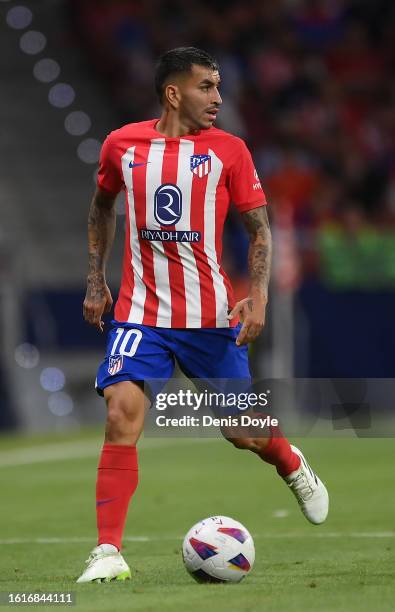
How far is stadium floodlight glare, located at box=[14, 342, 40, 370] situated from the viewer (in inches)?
626

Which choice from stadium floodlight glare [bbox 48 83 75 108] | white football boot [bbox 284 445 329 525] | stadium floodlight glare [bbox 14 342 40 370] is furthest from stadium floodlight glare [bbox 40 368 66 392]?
white football boot [bbox 284 445 329 525]

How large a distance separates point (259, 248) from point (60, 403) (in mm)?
11016

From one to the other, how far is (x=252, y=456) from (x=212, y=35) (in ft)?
33.4

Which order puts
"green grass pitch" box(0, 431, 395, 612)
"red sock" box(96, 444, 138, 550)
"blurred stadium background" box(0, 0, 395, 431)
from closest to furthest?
1. "green grass pitch" box(0, 431, 395, 612)
2. "red sock" box(96, 444, 138, 550)
3. "blurred stadium background" box(0, 0, 395, 431)

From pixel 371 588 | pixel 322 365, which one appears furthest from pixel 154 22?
pixel 371 588

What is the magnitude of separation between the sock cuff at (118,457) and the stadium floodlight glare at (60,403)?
10.8 meters

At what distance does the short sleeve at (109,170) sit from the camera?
19.7ft

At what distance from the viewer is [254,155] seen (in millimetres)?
20078

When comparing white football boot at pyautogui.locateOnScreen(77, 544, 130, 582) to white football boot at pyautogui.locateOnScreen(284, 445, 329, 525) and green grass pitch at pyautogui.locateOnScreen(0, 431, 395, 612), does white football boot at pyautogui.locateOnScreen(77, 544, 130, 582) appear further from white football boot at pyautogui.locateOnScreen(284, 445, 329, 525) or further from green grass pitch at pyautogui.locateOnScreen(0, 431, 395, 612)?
white football boot at pyautogui.locateOnScreen(284, 445, 329, 525)

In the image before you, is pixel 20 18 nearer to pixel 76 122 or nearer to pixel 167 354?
pixel 76 122

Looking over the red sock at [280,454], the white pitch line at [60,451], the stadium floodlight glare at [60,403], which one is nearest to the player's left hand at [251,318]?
the red sock at [280,454]

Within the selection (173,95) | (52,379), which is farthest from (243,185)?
(52,379)

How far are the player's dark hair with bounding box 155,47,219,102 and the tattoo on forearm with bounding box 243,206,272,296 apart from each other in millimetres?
667

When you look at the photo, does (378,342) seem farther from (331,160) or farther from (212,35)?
(212,35)
